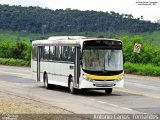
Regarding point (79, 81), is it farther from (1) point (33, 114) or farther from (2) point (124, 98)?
(1) point (33, 114)

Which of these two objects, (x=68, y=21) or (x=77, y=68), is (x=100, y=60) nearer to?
(x=77, y=68)

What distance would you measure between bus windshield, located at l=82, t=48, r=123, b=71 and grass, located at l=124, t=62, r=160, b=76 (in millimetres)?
21186

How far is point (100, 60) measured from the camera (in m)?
26.5

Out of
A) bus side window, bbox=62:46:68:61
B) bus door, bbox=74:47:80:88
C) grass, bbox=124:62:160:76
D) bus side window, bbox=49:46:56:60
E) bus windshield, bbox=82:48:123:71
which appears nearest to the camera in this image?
bus windshield, bbox=82:48:123:71

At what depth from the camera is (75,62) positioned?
88.1 ft

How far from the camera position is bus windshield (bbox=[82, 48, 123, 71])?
2639 cm

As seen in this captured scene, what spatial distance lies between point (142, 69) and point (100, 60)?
75.7 feet

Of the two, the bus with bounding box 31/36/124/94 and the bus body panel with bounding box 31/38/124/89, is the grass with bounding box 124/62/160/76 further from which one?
the bus with bounding box 31/36/124/94

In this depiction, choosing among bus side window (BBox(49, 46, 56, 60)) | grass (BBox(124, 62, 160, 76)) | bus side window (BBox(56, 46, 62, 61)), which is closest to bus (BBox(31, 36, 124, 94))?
bus side window (BBox(56, 46, 62, 61))

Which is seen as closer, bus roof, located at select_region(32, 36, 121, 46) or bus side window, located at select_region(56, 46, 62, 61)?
bus roof, located at select_region(32, 36, 121, 46)

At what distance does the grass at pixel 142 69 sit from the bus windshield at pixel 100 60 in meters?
21.2

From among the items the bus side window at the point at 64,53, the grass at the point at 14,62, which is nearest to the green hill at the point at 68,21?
the grass at the point at 14,62

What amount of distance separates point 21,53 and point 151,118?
60.6 metres

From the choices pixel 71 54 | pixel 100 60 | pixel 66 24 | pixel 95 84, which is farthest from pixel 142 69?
pixel 66 24
